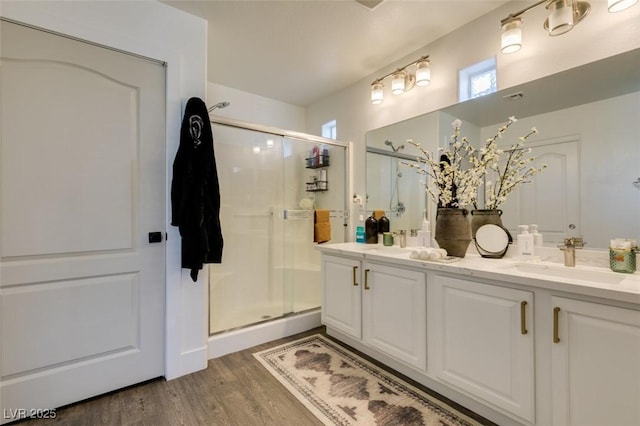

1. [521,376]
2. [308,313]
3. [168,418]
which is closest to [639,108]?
[521,376]

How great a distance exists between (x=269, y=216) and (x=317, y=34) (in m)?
1.61

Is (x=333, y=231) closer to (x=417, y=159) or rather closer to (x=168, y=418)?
(x=417, y=159)

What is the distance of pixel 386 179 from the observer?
8.89 feet

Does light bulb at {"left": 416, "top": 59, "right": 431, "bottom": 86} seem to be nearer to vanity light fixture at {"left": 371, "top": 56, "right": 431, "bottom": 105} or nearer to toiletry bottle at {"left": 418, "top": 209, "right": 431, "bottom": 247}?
vanity light fixture at {"left": 371, "top": 56, "right": 431, "bottom": 105}

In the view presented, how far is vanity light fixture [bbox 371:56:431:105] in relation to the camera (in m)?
2.22

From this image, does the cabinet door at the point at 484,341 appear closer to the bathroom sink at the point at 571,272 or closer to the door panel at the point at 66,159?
the bathroom sink at the point at 571,272

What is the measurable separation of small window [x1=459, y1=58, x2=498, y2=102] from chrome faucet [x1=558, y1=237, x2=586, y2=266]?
3.53 ft

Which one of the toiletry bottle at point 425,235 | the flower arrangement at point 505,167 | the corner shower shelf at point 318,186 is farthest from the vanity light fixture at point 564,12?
the corner shower shelf at point 318,186

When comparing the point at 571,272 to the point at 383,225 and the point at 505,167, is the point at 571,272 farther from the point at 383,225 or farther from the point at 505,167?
the point at 383,225

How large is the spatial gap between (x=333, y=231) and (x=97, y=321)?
2.09m

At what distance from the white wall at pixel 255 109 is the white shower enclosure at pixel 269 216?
693 mm

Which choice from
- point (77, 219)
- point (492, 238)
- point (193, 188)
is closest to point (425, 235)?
point (492, 238)

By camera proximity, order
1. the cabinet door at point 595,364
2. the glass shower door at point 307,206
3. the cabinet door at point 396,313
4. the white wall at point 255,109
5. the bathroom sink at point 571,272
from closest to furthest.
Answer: the cabinet door at point 595,364
the bathroom sink at point 571,272
the cabinet door at point 396,313
the glass shower door at point 307,206
the white wall at point 255,109

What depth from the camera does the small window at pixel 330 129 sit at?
333 centimetres
